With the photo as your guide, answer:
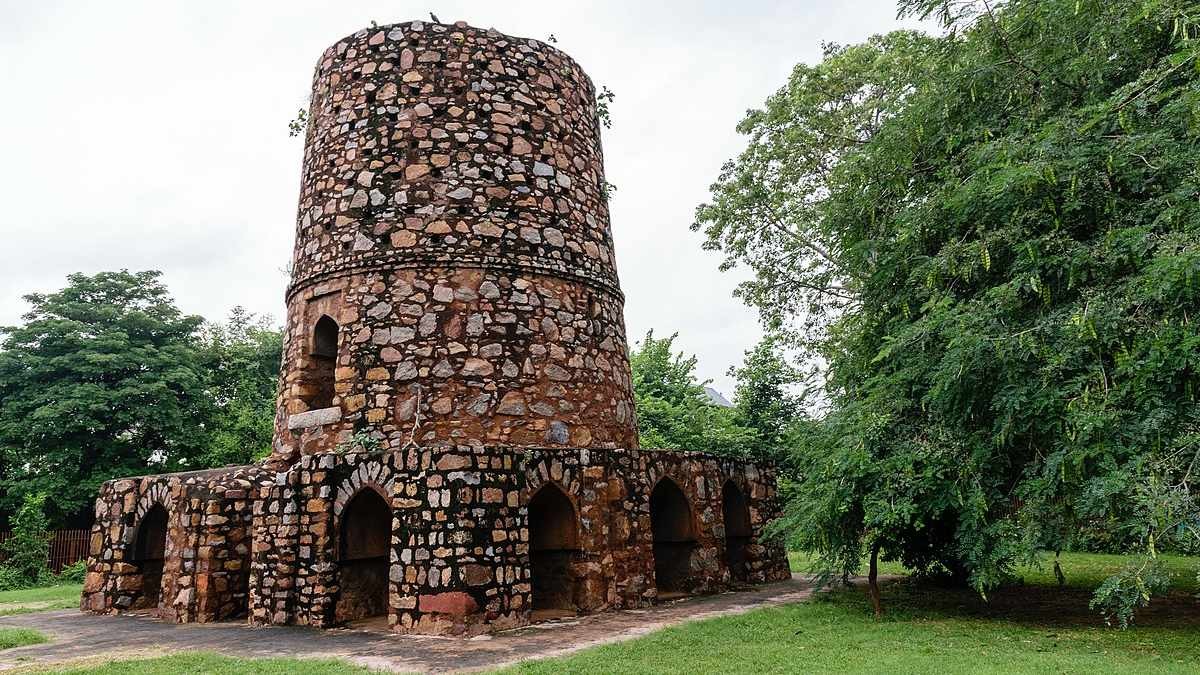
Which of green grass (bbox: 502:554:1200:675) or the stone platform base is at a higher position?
the stone platform base

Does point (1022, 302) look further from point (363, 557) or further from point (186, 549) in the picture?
point (186, 549)

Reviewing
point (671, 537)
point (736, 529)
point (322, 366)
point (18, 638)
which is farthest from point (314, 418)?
point (736, 529)

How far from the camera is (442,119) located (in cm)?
1070

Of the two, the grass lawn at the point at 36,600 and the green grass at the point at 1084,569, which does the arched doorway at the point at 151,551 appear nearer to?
the grass lawn at the point at 36,600

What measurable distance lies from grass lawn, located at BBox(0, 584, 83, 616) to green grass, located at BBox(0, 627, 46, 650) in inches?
138

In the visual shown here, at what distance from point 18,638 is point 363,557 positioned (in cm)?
338

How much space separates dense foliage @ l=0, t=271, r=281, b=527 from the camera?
22.2 meters

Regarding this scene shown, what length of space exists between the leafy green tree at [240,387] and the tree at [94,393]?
0.88 m

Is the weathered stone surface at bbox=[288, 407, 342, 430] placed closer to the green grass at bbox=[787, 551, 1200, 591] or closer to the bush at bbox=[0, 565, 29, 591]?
the green grass at bbox=[787, 551, 1200, 591]

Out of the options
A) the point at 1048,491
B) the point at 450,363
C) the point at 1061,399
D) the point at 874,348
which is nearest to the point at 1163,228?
the point at 1061,399

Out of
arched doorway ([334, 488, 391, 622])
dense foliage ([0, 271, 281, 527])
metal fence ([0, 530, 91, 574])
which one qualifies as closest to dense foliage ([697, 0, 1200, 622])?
arched doorway ([334, 488, 391, 622])

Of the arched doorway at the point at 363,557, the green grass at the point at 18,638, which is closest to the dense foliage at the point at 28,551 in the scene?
the green grass at the point at 18,638

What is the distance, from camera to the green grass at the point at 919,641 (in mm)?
6117

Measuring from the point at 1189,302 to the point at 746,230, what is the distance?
11.2 meters
